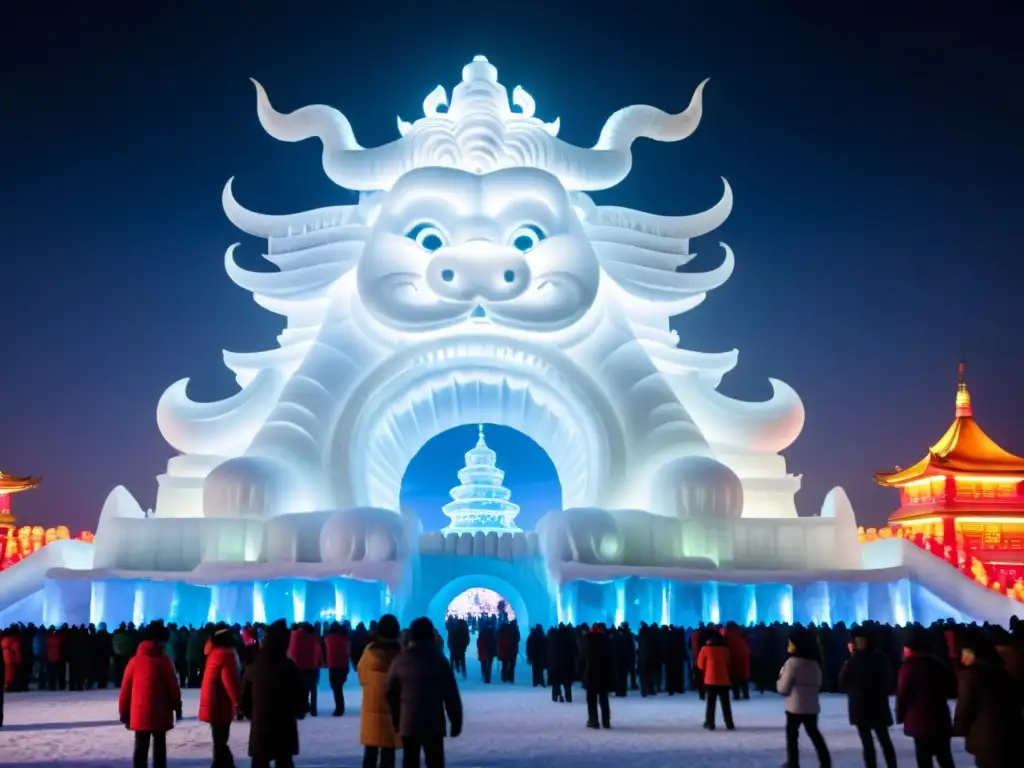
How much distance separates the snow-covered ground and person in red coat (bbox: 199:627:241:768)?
1.65 metres

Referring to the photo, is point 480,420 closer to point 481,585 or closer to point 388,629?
point 481,585

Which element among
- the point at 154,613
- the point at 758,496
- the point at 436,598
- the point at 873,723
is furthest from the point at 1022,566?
the point at 873,723

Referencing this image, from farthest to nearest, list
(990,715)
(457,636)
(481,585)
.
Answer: (481,585)
(457,636)
(990,715)

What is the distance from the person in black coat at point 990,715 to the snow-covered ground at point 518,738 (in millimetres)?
3009

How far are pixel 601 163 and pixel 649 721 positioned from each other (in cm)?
1883

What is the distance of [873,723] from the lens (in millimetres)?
7496

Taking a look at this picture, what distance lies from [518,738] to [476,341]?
1612 centimetres

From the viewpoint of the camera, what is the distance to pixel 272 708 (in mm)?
6301

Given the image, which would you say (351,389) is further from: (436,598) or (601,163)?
(601,163)

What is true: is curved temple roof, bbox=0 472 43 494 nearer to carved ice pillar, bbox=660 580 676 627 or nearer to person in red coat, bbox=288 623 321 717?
carved ice pillar, bbox=660 580 676 627

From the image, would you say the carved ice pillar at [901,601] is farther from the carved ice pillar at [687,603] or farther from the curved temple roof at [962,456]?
the curved temple roof at [962,456]

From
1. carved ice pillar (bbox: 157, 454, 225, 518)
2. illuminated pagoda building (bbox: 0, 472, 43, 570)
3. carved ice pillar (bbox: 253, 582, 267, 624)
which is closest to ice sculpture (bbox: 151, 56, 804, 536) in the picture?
carved ice pillar (bbox: 157, 454, 225, 518)

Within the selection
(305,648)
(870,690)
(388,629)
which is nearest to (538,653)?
(305,648)

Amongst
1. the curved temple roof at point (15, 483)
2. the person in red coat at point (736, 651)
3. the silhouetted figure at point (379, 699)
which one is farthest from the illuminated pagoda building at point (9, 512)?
the silhouetted figure at point (379, 699)
